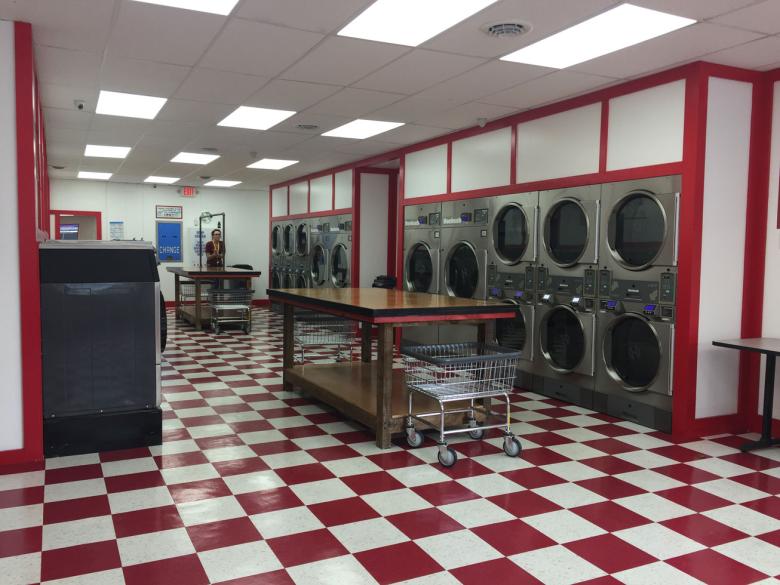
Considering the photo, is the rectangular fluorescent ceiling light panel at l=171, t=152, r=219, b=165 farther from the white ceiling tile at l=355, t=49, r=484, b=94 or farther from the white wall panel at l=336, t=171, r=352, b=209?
the white ceiling tile at l=355, t=49, r=484, b=94

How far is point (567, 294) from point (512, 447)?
2015 millimetres

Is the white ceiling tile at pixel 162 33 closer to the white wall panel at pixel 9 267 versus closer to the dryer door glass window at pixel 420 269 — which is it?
the white wall panel at pixel 9 267

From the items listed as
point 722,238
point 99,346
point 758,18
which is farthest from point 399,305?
point 758,18

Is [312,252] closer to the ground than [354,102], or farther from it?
closer to the ground

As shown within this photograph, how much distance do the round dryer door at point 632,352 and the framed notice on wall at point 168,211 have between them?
39.4 ft

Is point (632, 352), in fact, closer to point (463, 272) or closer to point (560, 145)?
point (560, 145)

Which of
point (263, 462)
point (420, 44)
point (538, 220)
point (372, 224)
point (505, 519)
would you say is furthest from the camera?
point (372, 224)

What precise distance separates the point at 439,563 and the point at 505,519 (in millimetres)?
623

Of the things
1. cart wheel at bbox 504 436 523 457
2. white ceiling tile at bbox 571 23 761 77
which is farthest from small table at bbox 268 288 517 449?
white ceiling tile at bbox 571 23 761 77

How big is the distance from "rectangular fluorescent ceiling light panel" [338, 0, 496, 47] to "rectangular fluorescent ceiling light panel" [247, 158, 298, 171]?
625cm

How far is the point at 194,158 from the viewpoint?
10.3m

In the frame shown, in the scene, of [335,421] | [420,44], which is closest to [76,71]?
[420,44]

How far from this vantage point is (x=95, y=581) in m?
2.66

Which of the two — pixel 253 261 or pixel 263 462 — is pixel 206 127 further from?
pixel 253 261
